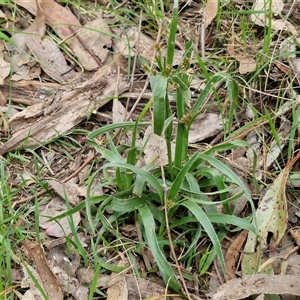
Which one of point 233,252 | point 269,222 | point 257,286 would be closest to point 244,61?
point 269,222

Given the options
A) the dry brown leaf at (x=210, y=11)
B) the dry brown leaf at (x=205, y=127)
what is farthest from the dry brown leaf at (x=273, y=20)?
the dry brown leaf at (x=205, y=127)

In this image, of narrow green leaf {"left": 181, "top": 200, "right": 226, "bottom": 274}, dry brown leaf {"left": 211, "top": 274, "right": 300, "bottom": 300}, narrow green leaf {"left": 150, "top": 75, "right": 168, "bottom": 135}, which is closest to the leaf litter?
dry brown leaf {"left": 211, "top": 274, "right": 300, "bottom": 300}

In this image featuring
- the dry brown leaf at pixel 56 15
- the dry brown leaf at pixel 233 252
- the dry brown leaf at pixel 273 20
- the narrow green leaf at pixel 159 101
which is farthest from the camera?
the dry brown leaf at pixel 56 15

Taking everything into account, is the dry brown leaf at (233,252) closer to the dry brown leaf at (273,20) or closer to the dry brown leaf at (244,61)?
the dry brown leaf at (244,61)

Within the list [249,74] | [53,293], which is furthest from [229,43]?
[53,293]

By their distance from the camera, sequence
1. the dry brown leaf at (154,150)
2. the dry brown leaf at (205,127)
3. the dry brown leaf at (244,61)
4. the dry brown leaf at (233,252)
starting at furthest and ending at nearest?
the dry brown leaf at (244,61) → the dry brown leaf at (205,127) → the dry brown leaf at (154,150) → the dry brown leaf at (233,252)

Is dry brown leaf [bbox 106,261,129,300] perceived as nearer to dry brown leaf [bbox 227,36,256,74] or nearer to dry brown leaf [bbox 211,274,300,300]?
dry brown leaf [bbox 211,274,300,300]

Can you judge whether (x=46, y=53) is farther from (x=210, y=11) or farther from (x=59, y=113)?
(x=210, y=11)

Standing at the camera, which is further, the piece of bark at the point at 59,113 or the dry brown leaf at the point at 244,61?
the dry brown leaf at the point at 244,61
